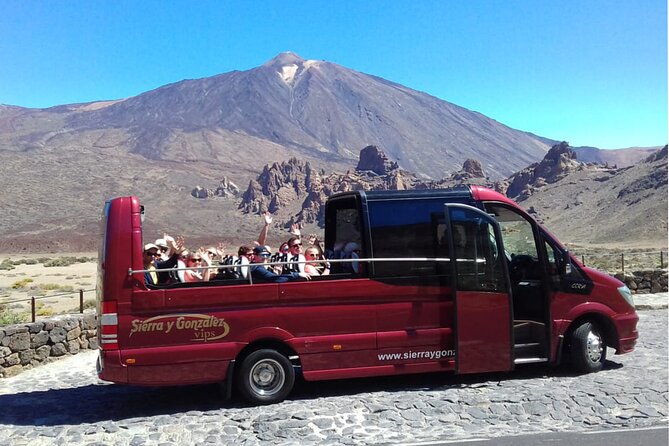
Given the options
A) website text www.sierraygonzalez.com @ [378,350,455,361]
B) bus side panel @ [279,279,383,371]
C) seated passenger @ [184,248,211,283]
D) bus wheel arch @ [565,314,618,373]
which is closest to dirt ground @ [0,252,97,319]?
seated passenger @ [184,248,211,283]

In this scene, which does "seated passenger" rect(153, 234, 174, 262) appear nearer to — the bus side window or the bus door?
the bus side window

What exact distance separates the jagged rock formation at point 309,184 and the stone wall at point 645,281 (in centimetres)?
9257

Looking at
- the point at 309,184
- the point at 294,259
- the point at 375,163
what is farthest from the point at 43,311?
the point at 375,163

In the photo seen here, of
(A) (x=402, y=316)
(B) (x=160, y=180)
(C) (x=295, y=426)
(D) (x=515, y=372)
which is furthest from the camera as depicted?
(B) (x=160, y=180)

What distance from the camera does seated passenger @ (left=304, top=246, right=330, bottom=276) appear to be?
309 inches

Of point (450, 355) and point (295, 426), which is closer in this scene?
point (295, 426)

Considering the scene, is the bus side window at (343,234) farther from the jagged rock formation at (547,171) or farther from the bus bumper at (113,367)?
the jagged rock formation at (547,171)

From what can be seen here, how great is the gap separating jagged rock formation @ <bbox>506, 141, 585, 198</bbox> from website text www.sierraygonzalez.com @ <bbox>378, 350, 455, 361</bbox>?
109065 mm

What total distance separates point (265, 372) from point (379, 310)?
1585 millimetres

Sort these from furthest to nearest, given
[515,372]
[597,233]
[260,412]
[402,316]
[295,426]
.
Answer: [597,233] → [515,372] → [402,316] → [260,412] → [295,426]

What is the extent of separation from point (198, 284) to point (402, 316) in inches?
99.7

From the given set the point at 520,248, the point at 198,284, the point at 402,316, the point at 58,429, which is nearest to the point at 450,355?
the point at 402,316

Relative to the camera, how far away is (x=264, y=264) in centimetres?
725

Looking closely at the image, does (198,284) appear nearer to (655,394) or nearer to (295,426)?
(295,426)
